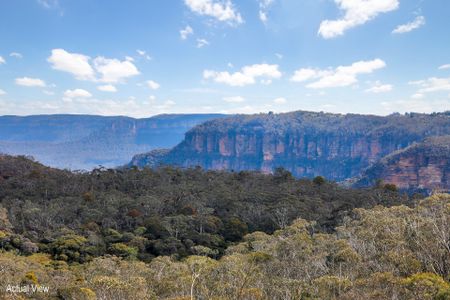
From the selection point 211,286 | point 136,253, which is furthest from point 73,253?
point 211,286

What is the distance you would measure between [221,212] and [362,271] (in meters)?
35.0

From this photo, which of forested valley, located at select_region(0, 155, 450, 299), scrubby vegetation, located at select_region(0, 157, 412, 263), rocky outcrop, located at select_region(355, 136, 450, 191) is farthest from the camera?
rocky outcrop, located at select_region(355, 136, 450, 191)

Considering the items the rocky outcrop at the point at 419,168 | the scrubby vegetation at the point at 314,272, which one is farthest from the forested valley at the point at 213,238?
the rocky outcrop at the point at 419,168

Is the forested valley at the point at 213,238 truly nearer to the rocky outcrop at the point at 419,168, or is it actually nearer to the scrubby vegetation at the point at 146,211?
the scrubby vegetation at the point at 146,211

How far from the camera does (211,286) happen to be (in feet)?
67.0

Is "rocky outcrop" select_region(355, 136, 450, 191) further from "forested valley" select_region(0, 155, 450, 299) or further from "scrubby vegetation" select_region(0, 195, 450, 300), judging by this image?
"scrubby vegetation" select_region(0, 195, 450, 300)

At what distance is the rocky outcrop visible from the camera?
121938 mm

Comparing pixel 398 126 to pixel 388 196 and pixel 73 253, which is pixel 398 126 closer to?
pixel 388 196

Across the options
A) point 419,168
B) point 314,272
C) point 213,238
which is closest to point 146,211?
point 213,238

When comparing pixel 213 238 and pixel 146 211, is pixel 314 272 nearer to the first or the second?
pixel 213 238

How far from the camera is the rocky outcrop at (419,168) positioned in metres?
122

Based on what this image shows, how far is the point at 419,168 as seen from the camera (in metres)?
125

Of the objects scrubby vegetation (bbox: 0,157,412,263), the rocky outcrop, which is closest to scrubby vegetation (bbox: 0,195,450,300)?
scrubby vegetation (bbox: 0,157,412,263)

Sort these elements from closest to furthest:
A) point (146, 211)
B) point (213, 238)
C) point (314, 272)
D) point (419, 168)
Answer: point (314, 272), point (213, 238), point (146, 211), point (419, 168)
